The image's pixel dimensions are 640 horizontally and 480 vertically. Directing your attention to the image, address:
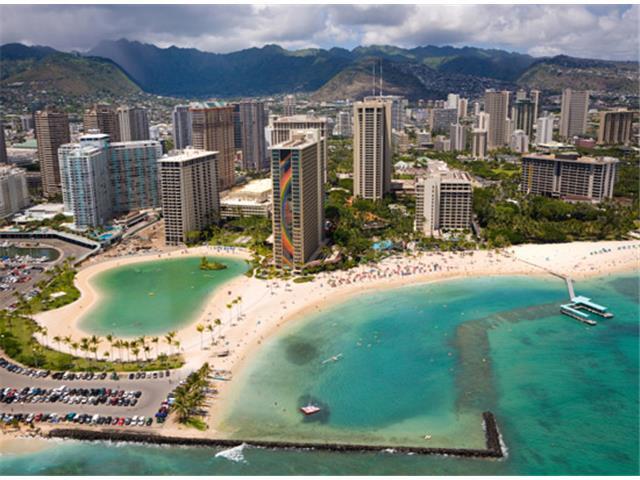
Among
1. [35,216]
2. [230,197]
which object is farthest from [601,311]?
[35,216]

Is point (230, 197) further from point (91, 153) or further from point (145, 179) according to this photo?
point (91, 153)

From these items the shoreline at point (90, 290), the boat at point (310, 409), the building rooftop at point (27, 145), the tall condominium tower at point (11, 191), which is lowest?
the boat at point (310, 409)

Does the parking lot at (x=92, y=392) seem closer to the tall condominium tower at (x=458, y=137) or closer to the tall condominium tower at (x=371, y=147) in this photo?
the tall condominium tower at (x=371, y=147)

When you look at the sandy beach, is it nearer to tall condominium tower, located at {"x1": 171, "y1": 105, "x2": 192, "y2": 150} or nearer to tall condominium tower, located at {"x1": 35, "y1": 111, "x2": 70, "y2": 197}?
tall condominium tower, located at {"x1": 35, "y1": 111, "x2": 70, "y2": 197}

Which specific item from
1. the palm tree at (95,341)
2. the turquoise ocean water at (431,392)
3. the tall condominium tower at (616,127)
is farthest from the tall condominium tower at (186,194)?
the tall condominium tower at (616,127)

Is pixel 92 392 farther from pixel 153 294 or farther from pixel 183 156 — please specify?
pixel 183 156

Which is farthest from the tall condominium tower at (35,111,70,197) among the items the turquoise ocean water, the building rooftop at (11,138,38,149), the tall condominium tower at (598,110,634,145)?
the tall condominium tower at (598,110,634,145)
